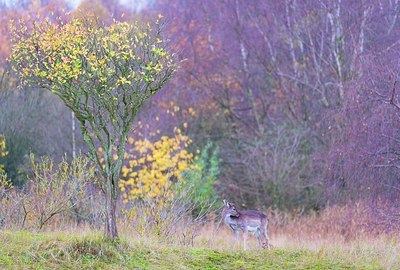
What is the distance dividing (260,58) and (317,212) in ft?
29.6

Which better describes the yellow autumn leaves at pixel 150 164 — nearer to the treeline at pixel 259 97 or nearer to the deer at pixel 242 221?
the treeline at pixel 259 97

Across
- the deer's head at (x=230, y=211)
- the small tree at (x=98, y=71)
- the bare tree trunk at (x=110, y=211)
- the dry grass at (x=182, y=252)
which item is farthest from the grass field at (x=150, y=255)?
the deer's head at (x=230, y=211)

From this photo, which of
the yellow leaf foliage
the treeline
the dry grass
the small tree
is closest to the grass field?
the dry grass

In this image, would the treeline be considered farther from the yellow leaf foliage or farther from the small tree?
the small tree

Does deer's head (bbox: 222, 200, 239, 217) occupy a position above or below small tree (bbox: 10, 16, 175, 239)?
below

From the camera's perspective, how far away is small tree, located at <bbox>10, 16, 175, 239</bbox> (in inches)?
388

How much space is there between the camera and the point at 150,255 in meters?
10.1

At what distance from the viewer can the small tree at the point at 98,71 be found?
9.86m

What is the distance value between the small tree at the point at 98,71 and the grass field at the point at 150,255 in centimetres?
39

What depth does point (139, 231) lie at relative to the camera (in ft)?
40.5

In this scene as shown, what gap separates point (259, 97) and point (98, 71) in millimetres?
20789

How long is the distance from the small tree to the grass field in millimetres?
394

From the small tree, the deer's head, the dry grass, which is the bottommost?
the dry grass

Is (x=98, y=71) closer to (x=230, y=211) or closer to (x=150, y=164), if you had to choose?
(x=230, y=211)
